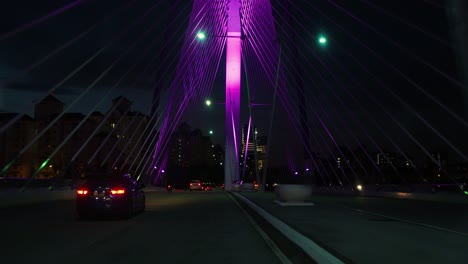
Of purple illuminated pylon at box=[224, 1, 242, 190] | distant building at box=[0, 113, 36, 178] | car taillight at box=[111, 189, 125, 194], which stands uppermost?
distant building at box=[0, 113, 36, 178]

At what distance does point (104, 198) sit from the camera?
14.8m

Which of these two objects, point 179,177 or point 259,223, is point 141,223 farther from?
point 179,177

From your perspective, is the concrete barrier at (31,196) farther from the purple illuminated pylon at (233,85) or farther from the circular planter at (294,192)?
the purple illuminated pylon at (233,85)

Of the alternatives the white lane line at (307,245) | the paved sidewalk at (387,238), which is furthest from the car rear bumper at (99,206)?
the paved sidewalk at (387,238)

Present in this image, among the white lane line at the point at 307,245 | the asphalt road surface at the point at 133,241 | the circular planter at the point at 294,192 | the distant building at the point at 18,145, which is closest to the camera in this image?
the white lane line at the point at 307,245

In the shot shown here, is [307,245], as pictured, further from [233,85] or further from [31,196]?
[233,85]

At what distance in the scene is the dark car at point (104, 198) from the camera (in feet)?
48.4

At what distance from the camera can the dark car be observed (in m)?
14.8

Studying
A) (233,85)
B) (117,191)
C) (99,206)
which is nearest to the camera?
(99,206)

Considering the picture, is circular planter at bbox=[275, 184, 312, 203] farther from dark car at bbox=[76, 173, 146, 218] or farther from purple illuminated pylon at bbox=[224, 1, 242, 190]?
purple illuminated pylon at bbox=[224, 1, 242, 190]

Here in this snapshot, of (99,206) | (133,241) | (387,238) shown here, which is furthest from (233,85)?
(387,238)

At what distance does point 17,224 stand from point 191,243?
6.29m

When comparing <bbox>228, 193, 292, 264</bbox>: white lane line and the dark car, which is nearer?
<bbox>228, 193, 292, 264</bbox>: white lane line

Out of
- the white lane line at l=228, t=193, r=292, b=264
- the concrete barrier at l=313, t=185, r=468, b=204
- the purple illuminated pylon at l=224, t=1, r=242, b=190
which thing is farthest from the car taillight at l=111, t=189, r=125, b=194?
the purple illuminated pylon at l=224, t=1, r=242, b=190
